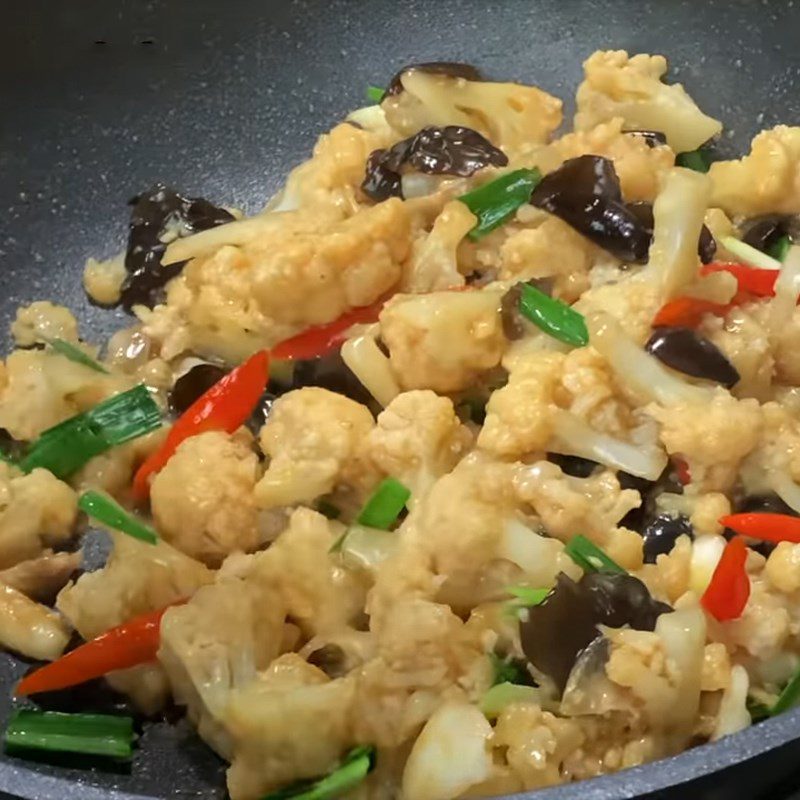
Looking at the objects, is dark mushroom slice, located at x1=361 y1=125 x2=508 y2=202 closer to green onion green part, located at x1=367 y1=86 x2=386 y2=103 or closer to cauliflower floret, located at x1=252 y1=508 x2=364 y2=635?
green onion green part, located at x1=367 y1=86 x2=386 y2=103

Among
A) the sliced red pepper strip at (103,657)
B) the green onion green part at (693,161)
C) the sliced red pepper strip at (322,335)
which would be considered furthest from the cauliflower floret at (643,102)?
the sliced red pepper strip at (103,657)

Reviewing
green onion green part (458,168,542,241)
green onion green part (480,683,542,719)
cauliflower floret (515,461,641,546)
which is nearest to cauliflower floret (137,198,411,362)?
green onion green part (458,168,542,241)

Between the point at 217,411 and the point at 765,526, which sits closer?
the point at 765,526

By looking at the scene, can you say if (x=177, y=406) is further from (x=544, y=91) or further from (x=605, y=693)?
(x=544, y=91)

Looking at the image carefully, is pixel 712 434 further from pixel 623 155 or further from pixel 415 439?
pixel 623 155

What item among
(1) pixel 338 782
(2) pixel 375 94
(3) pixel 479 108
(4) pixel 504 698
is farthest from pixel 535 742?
(2) pixel 375 94

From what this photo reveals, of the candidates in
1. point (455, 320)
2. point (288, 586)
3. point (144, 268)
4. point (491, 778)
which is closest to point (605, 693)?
point (491, 778)

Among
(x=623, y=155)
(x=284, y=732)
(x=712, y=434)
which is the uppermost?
(x=623, y=155)

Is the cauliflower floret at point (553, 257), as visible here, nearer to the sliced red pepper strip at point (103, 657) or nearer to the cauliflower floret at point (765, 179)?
the cauliflower floret at point (765, 179)
